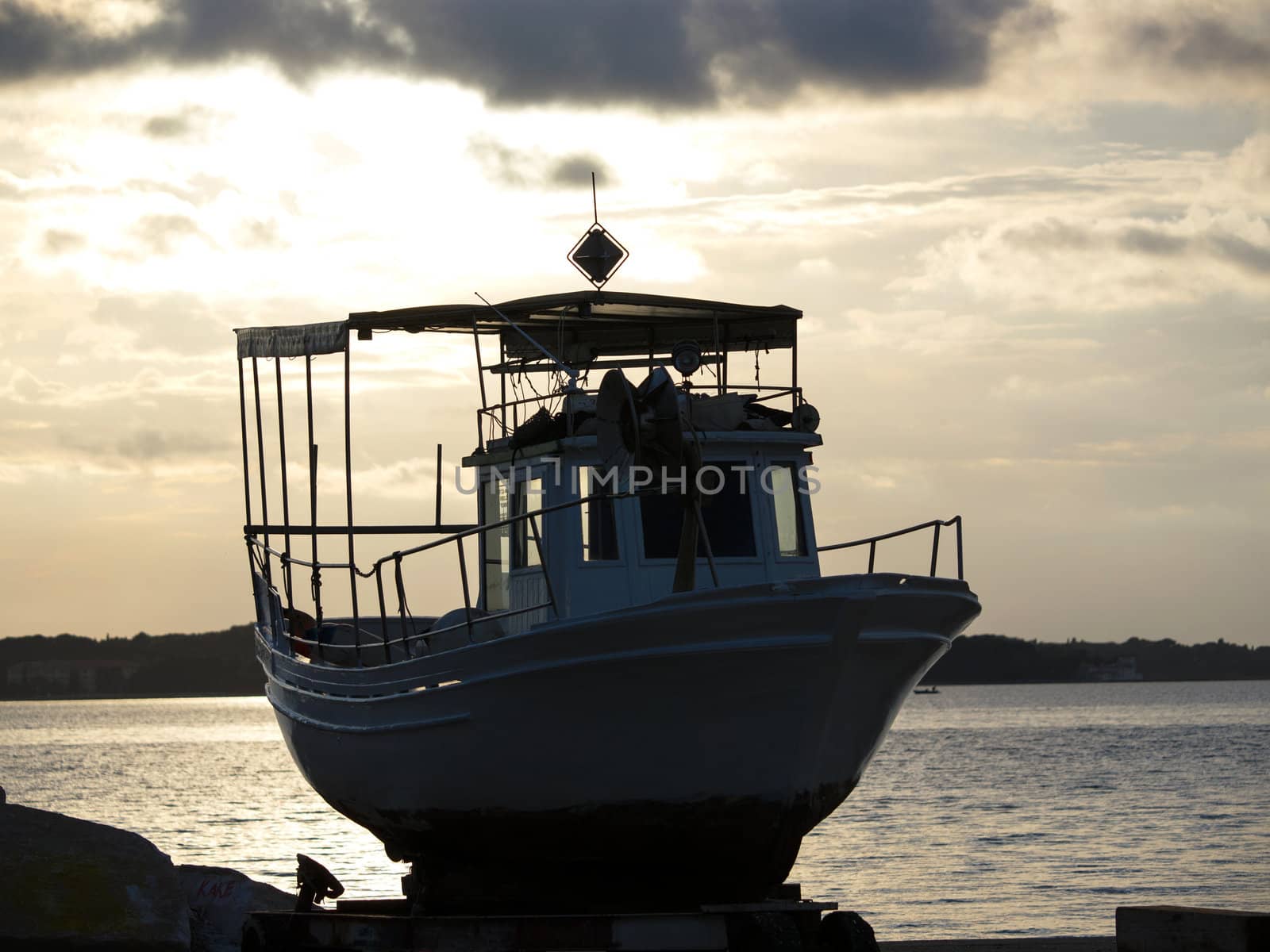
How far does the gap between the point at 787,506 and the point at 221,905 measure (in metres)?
6.18

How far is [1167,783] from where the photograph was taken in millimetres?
62250

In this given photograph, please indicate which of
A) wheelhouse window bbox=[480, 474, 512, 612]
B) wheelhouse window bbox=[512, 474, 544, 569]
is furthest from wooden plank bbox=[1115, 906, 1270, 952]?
wheelhouse window bbox=[480, 474, 512, 612]

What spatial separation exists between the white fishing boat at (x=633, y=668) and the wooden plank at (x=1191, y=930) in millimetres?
2518

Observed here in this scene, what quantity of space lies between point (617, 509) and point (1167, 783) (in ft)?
175

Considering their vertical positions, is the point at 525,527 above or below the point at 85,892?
above

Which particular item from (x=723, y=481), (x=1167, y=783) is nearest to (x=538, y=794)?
(x=723, y=481)

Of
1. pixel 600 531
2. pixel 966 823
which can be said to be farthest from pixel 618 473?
pixel 966 823

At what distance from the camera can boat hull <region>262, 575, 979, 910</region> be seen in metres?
11.6

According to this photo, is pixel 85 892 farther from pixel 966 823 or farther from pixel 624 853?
pixel 966 823

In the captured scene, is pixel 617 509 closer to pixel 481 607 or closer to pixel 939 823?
pixel 481 607

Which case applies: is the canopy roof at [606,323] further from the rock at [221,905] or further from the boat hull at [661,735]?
the rock at [221,905]

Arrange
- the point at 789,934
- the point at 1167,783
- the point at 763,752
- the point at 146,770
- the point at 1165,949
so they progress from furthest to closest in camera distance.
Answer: the point at 146,770, the point at 1167,783, the point at 763,752, the point at 789,934, the point at 1165,949

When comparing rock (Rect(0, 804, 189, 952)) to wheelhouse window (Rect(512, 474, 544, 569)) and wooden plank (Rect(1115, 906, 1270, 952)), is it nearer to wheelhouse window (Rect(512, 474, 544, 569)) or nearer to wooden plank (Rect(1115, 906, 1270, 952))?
wheelhouse window (Rect(512, 474, 544, 569))

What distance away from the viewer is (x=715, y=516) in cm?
1363
